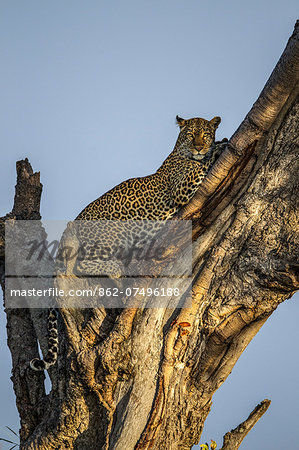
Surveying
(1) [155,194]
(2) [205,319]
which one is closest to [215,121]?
(1) [155,194]

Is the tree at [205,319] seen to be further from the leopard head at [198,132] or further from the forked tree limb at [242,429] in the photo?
the leopard head at [198,132]

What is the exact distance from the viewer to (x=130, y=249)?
7645 mm

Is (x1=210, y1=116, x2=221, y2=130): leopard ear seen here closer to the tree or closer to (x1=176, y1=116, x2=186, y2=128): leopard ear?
(x1=176, y1=116, x2=186, y2=128): leopard ear

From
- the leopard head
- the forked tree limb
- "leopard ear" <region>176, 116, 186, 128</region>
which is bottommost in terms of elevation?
the forked tree limb

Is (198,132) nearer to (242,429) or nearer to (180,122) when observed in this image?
(180,122)

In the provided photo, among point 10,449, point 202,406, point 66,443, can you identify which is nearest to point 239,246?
point 202,406

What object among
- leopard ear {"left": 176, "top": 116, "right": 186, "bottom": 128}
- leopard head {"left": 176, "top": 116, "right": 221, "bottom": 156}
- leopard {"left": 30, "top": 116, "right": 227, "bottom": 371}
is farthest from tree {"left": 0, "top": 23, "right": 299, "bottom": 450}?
leopard ear {"left": 176, "top": 116, "right": 186, "bottom": 128}

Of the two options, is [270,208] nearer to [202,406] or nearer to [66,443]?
[202,406]

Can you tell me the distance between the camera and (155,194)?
7.99 meters

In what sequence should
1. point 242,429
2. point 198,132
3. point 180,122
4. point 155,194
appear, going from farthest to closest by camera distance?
point 180,122 → point 198,132 → point 155,194 → point 242,429

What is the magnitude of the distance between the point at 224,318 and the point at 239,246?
887 millimetres

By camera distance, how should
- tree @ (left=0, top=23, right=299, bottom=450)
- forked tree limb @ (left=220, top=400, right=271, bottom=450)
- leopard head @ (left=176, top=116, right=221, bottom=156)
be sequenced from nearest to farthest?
tree @ (left=0, top=23, right=299, bottom=450), forked tree limb @ (left=220, top=400, right=271, bottom=450), leopard head @ (left=176, top=116, right=221, bottom=156)

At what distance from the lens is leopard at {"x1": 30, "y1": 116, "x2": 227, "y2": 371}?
746 cm

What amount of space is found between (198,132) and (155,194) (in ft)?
4.47
